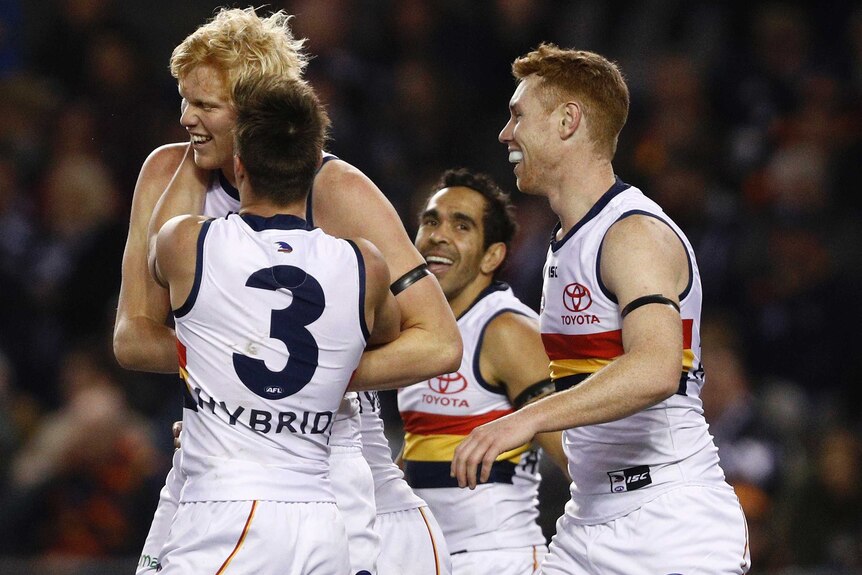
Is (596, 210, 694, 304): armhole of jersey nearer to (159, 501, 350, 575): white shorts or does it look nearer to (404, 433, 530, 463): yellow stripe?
(159, 501, 350, 575): white shorts

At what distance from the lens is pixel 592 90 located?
4445mm

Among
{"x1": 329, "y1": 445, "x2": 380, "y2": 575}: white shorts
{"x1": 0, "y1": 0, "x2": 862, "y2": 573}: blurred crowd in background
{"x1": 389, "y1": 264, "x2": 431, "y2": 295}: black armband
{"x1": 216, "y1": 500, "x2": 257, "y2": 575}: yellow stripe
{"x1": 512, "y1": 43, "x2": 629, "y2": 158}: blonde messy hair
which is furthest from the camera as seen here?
{"x1": 0, "y1": 0, "x2": 862, "y2": 573}: blurred crowd in background

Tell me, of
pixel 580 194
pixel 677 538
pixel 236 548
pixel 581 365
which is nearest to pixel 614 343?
pixel 581 365

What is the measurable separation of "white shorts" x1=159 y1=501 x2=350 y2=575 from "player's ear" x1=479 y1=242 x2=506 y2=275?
2090mm

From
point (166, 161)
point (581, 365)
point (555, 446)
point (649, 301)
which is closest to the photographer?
point (649, 301)

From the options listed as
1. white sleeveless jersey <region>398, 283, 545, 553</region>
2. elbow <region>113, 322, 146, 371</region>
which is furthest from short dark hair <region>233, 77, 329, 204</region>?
white sleeveless jersey <region>398, 283, 545, 553</region>

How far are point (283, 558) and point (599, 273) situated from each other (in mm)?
1353

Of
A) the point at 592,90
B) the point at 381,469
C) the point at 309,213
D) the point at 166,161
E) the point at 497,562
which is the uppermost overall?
the point at 592,90

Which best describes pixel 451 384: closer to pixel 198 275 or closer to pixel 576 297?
pixel 576 297

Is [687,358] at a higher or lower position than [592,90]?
lower

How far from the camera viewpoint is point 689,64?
10547mm

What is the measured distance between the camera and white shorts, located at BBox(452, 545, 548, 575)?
5.21 metres

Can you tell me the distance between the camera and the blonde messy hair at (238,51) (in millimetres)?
4238

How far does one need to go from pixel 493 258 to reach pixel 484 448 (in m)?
2.10
